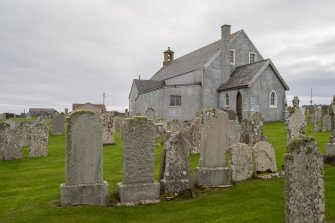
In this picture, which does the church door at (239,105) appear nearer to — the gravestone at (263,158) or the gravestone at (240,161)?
the gravestone at (263,158)

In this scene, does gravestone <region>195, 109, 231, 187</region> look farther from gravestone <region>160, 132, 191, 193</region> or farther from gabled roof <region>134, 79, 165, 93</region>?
gabled roof <region>134, 79, 165, 93</region>

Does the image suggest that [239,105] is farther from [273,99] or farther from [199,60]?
[199,60]

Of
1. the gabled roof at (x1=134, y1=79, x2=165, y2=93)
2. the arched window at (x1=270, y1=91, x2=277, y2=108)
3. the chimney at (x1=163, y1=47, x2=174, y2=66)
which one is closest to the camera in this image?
the arched window at (x1=270, y1=91, x2=277, y2=108)

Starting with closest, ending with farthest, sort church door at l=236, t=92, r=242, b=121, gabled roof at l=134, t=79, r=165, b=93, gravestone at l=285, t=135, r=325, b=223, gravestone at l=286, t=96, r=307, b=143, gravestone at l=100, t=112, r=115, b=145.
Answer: gravestone at l=285, t=135, r=325, b=223 → gravestone at l=286, t=96, r=307, b=143 → gravestone at l=100, t=112, r=115, b=145 → church door at l=236, t=92, r=242, b=121 → gabled roof at l=134, t=79, r=165, b=93

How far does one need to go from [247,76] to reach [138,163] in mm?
27113

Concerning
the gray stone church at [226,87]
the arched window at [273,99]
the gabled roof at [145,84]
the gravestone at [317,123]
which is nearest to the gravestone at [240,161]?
the gravestone at [317,123]

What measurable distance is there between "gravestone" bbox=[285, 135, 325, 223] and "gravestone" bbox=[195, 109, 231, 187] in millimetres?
3895

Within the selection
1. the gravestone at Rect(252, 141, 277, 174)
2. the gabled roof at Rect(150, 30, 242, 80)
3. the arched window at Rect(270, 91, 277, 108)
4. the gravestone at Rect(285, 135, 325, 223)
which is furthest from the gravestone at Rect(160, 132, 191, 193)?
the arched window at Rect(270, 91, 277, 108)

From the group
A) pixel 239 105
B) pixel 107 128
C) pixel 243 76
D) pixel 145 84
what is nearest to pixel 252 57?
pixel 243 76

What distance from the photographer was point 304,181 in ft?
17.8

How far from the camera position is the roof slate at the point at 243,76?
3269 cm

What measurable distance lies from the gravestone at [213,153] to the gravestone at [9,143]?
926cm

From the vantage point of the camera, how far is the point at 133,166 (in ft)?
27.1

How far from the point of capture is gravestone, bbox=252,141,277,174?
10414mm
